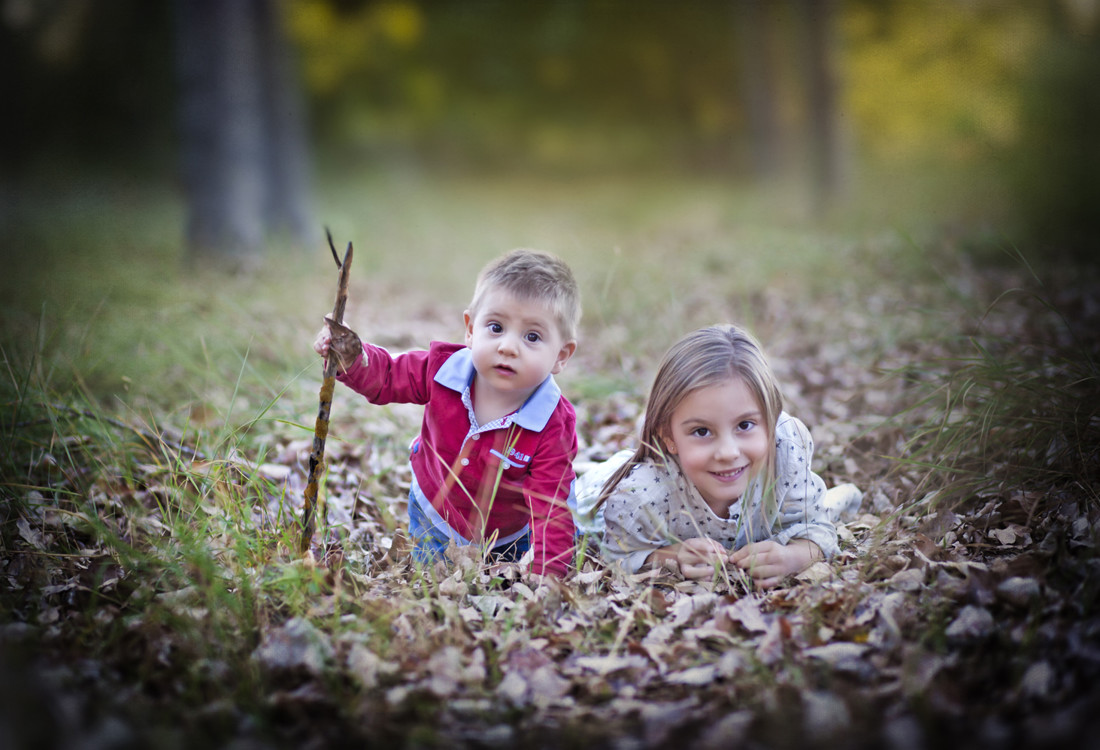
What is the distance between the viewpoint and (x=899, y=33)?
18.9 meters

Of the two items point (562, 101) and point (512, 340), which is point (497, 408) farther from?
point (562, 101)

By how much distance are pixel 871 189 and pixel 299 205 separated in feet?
35.7

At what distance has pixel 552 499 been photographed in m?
2.92

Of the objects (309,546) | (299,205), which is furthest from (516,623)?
(299,205)

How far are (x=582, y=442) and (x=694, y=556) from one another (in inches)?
62.4

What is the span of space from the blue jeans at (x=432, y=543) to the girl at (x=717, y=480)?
35 cm

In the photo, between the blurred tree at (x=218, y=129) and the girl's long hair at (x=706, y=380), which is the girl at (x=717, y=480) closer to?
the girl's long hair at (x=706, y=380)

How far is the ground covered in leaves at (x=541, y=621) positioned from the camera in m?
2.00

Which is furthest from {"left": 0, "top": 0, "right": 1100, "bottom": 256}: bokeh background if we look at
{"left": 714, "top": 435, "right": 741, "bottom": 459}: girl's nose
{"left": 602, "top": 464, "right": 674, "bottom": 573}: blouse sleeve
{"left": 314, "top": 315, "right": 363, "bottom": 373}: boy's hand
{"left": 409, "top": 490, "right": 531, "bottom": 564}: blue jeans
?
{"left": 314, "top": 315, "right": 363, "bottom": 373}: boy's hand

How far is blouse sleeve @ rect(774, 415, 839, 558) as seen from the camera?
3.09 meters

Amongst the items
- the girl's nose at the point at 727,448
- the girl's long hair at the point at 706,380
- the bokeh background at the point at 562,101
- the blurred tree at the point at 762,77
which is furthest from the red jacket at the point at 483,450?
the blurred tree at the point at 762,77

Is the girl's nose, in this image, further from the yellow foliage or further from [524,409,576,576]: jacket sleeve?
the yellow foliage

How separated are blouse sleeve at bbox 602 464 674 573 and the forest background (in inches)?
5.4

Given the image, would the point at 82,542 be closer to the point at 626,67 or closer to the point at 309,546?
the point at 309,546
